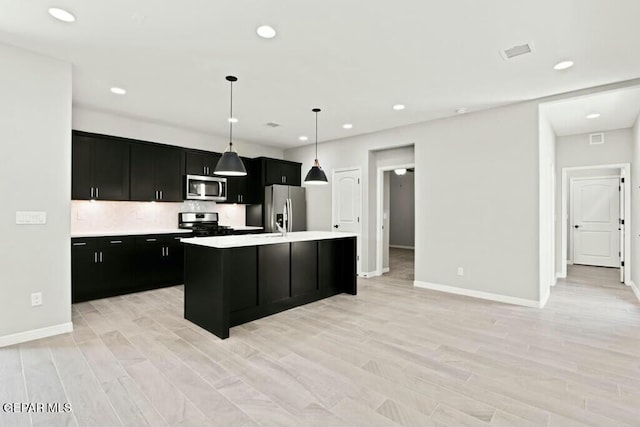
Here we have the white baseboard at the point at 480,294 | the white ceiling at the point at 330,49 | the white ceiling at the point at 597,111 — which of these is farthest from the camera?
the white baseboard at the point at 480,294

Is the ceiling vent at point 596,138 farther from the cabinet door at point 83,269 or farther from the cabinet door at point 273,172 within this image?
the cabinet door at point 83,269

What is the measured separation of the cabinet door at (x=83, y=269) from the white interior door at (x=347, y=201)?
4.12 meters

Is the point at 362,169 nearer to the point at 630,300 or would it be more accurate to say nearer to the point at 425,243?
the point at 425,243

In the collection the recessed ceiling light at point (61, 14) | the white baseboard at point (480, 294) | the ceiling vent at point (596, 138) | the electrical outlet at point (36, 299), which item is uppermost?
the recessed ceiling light at point (61, 14)

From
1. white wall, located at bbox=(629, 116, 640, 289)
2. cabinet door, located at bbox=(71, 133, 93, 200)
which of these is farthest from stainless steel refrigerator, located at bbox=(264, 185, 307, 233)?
white wall, located at bbox=(629, 116, 640, 289)

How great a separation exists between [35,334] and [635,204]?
7843 mm

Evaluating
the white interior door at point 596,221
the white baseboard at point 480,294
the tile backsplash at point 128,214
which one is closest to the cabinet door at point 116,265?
the tile backsplash at point 128,214

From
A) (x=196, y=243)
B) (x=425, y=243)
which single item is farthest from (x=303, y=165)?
(x=196, y=243)

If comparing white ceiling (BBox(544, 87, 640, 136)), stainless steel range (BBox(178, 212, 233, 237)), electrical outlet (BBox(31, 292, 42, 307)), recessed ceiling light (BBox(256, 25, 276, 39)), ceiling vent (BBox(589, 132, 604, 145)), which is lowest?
electrical outlet (BBox(31, 292, 42, 307))

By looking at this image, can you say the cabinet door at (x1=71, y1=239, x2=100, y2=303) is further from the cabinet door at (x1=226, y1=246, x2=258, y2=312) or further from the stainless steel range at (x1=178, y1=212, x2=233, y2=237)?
the cabinet door at (x1=226, y1=246, x2=258, y2=312)

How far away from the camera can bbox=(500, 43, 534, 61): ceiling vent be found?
2.99m

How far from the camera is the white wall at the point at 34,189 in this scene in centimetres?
305

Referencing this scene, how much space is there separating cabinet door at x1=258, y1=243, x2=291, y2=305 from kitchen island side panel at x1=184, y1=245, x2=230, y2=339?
1.93 feet

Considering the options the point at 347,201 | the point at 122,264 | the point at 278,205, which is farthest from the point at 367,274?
the point at 122,264
